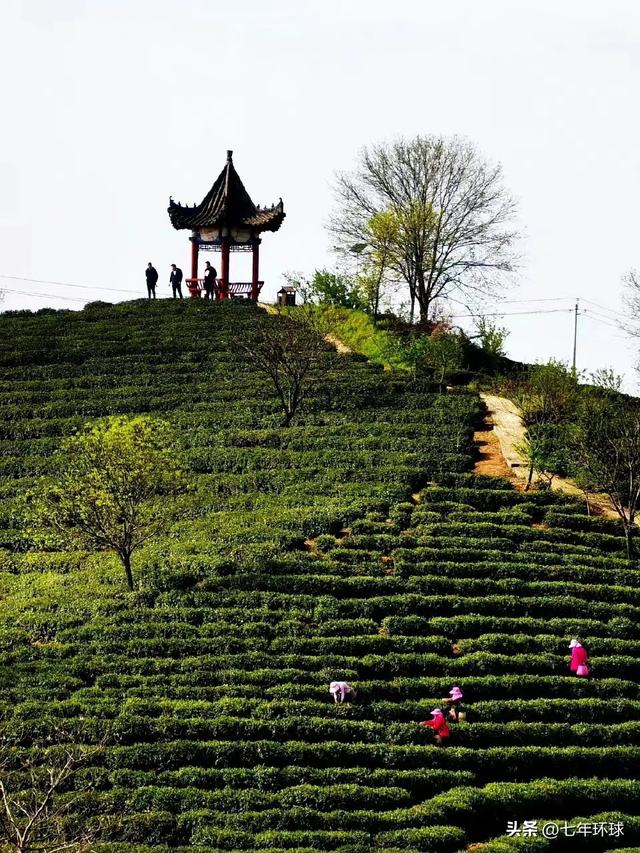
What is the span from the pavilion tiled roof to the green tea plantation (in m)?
19.7

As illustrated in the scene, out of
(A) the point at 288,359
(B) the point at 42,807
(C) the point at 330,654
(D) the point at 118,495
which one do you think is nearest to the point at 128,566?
(D) the point at 118,495

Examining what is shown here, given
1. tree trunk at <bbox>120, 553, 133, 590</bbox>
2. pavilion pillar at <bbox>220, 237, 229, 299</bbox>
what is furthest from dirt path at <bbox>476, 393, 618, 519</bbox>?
pavilion pillar at <bbox>220, 237, 229, 299</bbox>

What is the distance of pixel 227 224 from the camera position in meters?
61.4

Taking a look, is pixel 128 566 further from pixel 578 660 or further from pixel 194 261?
pixel 194 261

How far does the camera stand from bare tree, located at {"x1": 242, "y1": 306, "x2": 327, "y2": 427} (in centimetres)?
4422

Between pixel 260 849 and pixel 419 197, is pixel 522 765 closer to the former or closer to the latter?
pixel 260 849

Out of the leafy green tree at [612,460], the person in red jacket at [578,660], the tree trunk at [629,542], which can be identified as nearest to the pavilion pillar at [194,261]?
the leafy green tree at [612,460]

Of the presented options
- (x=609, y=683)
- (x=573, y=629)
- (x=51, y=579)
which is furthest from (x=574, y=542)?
(x=51, y=579)

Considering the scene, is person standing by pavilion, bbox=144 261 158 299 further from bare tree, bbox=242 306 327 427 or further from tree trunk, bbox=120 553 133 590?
tree trunk, bbox=120 553 133 590

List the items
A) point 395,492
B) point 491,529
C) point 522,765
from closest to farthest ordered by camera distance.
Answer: point 522,765, point 491,529, point 395,492

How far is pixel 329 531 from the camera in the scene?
3400 centimetres

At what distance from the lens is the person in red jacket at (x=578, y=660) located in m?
27.2

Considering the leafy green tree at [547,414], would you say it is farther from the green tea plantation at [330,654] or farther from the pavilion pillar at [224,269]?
the pavilion pillar at [224,269]

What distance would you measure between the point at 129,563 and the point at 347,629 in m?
6.37
